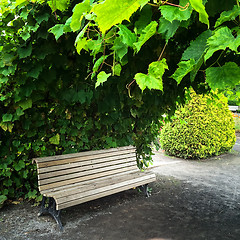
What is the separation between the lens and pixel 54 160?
3.35m

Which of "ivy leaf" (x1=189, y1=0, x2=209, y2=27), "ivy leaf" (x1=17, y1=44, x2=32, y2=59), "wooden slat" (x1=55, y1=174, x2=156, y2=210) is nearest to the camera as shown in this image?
"ivy leaf" (x1=189, y1=0, x2=209, y2=27)

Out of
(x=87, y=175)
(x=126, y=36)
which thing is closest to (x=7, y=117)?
(x=87, y=175)

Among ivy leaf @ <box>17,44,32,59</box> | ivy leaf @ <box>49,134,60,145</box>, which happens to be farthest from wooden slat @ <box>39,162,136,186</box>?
ivy leaf @ <box>17,44,32,59</box>

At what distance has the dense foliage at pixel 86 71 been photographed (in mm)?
1024

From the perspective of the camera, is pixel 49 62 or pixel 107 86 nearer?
pixel 49 62

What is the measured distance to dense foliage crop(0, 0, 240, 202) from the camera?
1.02 m

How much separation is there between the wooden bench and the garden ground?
0.25m

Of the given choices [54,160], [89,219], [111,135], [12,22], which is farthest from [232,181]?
[12,22]

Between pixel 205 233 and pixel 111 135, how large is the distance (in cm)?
215

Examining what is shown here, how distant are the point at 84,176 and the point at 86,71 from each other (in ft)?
5.27

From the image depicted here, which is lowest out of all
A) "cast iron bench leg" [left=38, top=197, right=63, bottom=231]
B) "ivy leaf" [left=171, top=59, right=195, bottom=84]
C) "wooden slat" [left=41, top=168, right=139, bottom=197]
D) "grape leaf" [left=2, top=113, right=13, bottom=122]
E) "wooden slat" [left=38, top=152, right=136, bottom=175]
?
"cast iron bench leg" [left=38, top=197, right=63, bottom=231]

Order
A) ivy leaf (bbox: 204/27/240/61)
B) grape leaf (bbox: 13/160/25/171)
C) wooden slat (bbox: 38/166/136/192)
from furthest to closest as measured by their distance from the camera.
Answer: grape leaf (bbox: 13/160/25/171), wooden slat (bbox: 38/166/136/192), ivy leaf (bbox: 204/27/240/61)

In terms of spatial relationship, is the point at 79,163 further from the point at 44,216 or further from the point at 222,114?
the point at 222,114

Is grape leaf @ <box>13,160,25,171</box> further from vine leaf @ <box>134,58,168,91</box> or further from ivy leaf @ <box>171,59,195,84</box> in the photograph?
ivy leaf @ <box>171,59,195,84</box>
